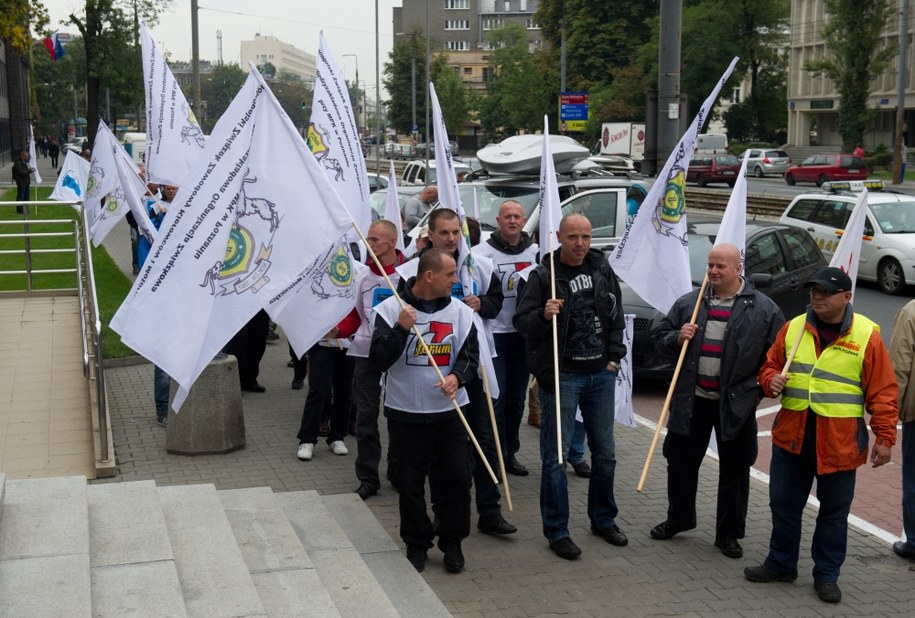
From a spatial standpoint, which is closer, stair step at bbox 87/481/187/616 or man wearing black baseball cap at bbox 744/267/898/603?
stair step at bbox 87/481/187/616

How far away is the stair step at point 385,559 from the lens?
5.62 m

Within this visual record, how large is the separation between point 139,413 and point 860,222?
6369mm

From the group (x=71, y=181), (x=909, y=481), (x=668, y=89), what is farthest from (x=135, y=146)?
(x=909, y=481)

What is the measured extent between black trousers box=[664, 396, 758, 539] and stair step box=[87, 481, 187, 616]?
305 centimetres

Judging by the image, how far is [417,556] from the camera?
6277mm

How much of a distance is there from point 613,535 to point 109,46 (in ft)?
136

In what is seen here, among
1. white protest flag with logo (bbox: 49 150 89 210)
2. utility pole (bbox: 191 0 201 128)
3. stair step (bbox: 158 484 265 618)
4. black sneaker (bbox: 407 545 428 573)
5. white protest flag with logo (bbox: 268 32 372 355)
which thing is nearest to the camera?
stair step (bbox: 158 484 265 618)

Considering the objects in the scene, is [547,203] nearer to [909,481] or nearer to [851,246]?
[851,246]

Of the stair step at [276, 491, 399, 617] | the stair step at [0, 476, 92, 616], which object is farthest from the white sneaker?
the stair step at [0, 476, 92, 616]

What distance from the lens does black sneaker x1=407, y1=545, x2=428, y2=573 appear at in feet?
20.5

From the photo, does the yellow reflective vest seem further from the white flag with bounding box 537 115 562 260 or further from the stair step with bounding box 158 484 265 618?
the stair step with bounding box 158 484 265 618

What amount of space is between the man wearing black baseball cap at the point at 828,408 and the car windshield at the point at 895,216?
543 inches

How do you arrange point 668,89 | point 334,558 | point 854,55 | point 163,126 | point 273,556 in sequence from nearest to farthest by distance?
point 273,556, point 334,558, point 163,126, point 668,89, point 854,55

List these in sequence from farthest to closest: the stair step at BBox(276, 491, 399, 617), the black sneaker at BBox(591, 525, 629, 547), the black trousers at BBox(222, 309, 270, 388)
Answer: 1. the black trousers at BBox(222, 309, 270, 388)
2. the black sneaker at BBox(591, 525, 629, 547)
3. the stair step at BBox(276, 491, 399, 617)
